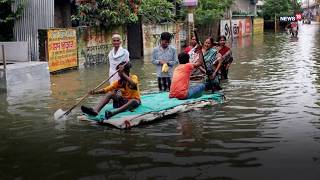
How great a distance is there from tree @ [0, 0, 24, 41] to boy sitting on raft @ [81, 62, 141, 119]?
909 centimetres

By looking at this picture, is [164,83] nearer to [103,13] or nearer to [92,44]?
[92,44]

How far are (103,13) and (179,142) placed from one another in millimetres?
13896

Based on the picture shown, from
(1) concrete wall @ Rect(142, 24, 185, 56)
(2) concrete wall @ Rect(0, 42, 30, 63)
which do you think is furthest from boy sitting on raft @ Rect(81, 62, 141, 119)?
(1) concrete wall @ Rect(142, 24, 185, 56)

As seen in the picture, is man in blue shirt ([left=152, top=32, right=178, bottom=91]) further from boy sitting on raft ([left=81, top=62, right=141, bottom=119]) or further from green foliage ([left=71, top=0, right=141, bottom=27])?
green foliage ([left=71, top=0, right=141, bottom=27])

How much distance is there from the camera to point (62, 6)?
21.9 meters

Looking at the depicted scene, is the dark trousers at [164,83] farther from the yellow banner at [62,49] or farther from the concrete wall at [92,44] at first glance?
the concrete wall at [92,44]

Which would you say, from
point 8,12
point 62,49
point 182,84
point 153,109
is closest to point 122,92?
point 153,109

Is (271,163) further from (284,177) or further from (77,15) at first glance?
(77,15)

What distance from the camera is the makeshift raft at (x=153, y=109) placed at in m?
8.30

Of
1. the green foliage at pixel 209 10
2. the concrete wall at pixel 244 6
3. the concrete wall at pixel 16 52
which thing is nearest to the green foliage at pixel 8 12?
the concrete wall at pixel 16 52

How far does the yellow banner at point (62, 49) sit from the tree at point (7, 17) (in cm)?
124

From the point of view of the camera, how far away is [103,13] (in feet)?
67.2

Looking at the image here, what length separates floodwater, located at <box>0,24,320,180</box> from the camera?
6086 mm

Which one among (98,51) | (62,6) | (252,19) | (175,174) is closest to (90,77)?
(98,51)
